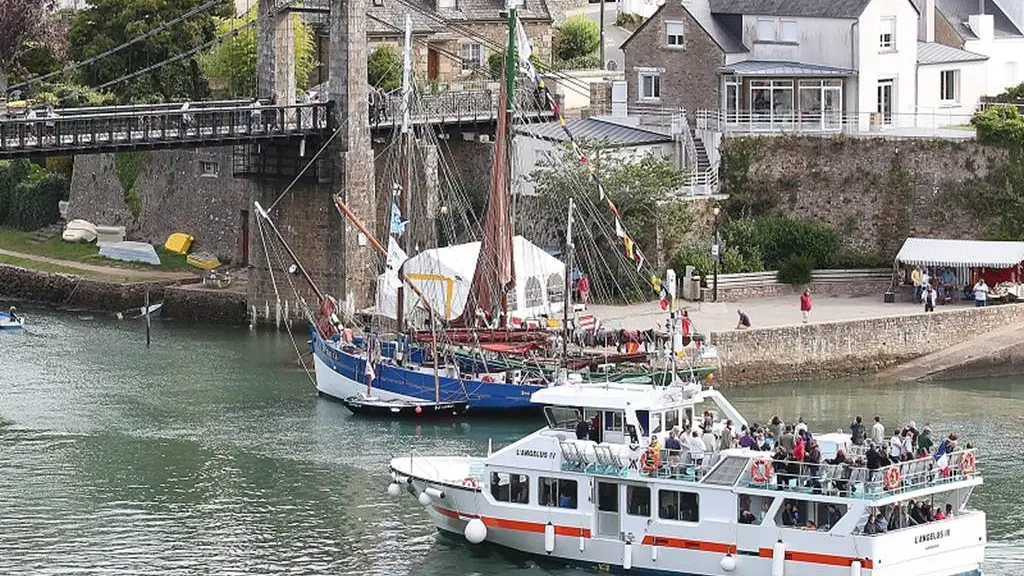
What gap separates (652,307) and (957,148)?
35.9ft

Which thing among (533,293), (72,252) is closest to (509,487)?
(533,293)

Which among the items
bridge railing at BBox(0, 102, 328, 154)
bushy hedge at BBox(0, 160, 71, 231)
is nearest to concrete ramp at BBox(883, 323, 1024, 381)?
bridge railing at BBox(0, 102, 328, 154)

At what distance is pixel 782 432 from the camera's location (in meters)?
51.3

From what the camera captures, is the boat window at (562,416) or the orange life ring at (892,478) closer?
the orange life ring at (892,478)

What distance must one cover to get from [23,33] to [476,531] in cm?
6463

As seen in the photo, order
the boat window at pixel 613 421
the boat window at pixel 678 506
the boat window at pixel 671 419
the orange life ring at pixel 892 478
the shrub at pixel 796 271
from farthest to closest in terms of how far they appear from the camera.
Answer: the shrub at pixel 796 271 → the boat window at pixel 671 419 → the boat window at pixel 613 421 → the boat window at pixel 678 506 → the orange life ring at pixel 892 478

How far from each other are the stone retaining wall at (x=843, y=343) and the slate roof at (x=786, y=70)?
11.9 metres

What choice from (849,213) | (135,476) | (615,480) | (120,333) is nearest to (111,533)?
(135,476)

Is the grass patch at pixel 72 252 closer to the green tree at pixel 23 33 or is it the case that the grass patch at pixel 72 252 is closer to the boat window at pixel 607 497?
the green tree at pixel 23 33

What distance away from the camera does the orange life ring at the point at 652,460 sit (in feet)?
167

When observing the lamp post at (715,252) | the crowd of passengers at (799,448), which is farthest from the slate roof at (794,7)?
the crowd of passengers at (799,448)

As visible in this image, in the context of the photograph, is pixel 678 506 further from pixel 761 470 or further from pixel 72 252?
pixel 72 252

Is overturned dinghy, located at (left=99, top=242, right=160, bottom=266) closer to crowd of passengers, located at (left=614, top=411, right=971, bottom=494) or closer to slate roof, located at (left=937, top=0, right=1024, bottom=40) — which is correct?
slate roof, located at (left=937, top=0, right=1024, bottom=40)

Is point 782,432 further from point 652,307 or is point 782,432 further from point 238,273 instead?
point 238,273
